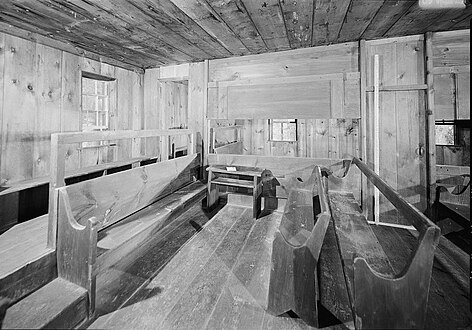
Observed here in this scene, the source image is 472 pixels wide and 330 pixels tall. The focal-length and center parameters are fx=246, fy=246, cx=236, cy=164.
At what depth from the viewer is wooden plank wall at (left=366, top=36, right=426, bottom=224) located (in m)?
2.93

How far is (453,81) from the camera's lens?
9.27 feet

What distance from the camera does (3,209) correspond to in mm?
2422

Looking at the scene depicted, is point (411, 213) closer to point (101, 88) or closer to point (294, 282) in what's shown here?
point (294, 282)

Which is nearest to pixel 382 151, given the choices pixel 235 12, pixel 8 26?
pixel 235 12

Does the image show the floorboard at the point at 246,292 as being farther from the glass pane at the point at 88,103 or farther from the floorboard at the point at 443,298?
the glass pane at the point at 88,103

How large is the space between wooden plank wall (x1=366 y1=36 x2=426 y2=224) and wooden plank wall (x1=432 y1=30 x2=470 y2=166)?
153 millimetres

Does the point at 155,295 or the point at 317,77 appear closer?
the point at 155,295

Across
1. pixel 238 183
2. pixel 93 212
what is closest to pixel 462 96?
pixel 238 183

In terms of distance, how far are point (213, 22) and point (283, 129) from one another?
240 cm

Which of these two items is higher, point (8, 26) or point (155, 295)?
point (8, 26)

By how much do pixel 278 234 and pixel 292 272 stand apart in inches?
8.8

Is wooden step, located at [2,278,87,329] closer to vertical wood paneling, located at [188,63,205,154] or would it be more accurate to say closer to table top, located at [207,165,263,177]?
table top, located at [207,165,263,177]

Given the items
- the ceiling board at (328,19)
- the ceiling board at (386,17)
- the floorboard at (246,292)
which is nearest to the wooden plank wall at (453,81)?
the ceiling board at (386,17)

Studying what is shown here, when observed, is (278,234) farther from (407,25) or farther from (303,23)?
(407,25)
